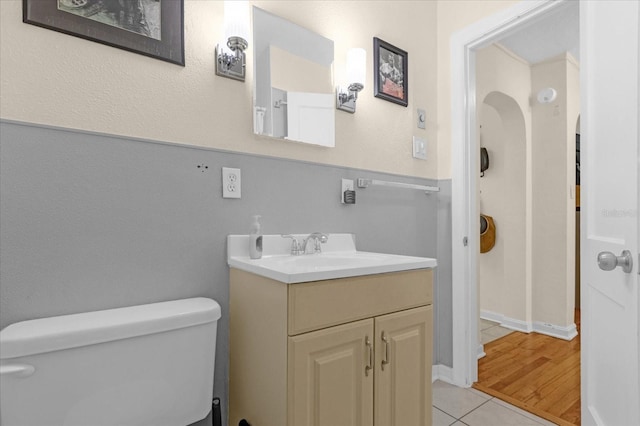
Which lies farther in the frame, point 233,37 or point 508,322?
point 508,322

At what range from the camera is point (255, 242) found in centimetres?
133

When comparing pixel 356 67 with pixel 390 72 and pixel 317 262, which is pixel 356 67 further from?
pixel 317 262

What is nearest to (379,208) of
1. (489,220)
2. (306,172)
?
(306,172)

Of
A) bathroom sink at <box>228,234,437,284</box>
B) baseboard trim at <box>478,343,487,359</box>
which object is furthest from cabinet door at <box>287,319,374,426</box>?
baseboard trim at <box>478,343,487,359</box>

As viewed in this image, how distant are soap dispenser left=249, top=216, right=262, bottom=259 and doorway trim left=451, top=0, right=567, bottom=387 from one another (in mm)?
1264

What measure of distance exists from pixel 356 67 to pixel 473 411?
184 centimetres

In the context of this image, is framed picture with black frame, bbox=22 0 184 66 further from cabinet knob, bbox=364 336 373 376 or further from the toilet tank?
cabinet knob, bbox=364 336 373 376

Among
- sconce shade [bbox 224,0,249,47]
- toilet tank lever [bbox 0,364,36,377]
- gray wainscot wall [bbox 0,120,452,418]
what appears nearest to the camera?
toilet tank lever [bbox 0,364,36,377]

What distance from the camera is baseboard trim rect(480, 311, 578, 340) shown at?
111 inches

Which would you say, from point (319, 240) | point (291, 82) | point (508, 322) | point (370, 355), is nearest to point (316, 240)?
point (319, 240)

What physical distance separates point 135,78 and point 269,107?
0.51m

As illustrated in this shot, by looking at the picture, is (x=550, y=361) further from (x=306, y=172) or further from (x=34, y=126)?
(x=34, y=126)

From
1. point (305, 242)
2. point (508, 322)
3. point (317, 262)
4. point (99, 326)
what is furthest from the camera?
point (508, 322)

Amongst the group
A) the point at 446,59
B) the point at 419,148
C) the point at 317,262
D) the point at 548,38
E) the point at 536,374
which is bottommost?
the point at 536,374
